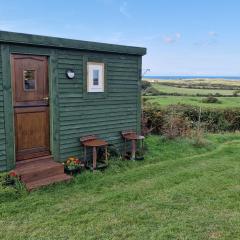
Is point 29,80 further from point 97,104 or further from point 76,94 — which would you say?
point 97,104

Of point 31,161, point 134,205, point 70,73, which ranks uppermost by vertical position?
point 70,73

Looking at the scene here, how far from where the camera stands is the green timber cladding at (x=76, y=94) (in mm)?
5926

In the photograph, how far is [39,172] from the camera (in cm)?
593

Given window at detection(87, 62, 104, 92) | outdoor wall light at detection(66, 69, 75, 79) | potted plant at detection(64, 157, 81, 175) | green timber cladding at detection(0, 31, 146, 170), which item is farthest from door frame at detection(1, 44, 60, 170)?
window at detection(87, 62, 104, 92)

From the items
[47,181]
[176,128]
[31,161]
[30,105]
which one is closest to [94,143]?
[31,161]

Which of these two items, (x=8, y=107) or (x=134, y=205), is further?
(x=8, y=107)

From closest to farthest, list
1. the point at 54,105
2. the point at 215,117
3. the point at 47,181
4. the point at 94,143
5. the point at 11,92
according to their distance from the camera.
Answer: the point at 47,181 → the point at 11,92 → the point at 54,105 → the point at 94,143 → the point at 215,117

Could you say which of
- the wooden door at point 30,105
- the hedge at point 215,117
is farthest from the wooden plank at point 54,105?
the hedge at point 215,117

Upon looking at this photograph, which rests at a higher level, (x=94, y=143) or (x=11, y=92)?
(x=11, y=92)

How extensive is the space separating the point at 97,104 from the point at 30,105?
1.68 m

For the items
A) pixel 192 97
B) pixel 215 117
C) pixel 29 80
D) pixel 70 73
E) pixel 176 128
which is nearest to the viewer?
pixel 29 80

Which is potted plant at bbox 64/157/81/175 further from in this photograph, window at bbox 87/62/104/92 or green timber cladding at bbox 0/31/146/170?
window at bbox 87/62/104/92

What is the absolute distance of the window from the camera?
7.19 meters

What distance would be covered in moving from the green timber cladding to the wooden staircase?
1.00ft
